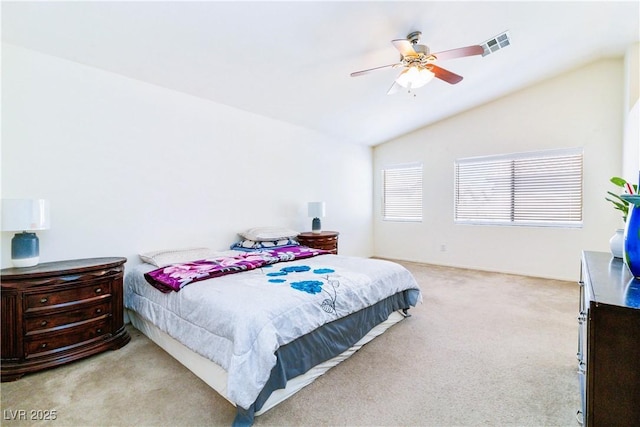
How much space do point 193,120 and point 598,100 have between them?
5436 millimetres

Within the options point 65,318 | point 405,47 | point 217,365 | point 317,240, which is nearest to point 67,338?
point 65,318

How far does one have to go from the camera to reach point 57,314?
2141 millimetres

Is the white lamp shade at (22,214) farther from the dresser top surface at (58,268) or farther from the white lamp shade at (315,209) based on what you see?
the white lamp shade at (315,209)

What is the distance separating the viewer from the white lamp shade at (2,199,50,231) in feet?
6.75

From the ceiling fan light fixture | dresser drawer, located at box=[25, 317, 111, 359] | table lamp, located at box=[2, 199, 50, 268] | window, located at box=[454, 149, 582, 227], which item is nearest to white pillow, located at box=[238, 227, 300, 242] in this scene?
dresser drawer, located at box=[25, 317, 111, 359]

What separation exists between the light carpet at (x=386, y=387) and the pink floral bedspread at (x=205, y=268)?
0.60 meters

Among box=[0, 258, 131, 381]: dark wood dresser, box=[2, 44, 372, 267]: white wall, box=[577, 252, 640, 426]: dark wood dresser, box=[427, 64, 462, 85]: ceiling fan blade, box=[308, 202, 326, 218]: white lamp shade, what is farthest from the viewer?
box=[308, 202, 326, 218]: white lamp shade

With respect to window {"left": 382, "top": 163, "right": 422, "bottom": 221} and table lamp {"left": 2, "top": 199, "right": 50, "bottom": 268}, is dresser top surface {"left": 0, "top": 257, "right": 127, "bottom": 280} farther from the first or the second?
window {"left": 382, "top": 163, "right": 422, "bottom": 221}

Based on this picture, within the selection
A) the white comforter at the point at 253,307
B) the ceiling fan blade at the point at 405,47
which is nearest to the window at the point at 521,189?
the white comforter at the point at 253,307

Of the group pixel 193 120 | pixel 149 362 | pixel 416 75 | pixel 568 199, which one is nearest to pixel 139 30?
pixel 193 120

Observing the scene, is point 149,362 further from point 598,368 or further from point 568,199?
point 568,199

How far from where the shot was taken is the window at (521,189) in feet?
14.1

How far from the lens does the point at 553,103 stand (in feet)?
14.3

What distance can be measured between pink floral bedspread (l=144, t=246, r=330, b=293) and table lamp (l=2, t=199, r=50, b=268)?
0.81 metres
